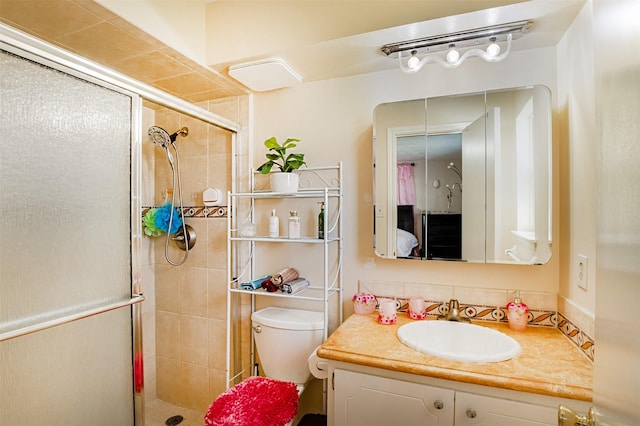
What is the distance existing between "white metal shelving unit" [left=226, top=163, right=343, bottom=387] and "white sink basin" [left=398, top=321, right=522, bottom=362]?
16.9 inches

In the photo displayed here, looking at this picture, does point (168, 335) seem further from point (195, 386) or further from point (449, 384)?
point (449, 384)

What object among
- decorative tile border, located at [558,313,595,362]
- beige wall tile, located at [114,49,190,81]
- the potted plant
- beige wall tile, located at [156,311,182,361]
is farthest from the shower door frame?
decorative tile border, located at [558,313,595,362]

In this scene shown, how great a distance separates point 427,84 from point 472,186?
566 millimetres

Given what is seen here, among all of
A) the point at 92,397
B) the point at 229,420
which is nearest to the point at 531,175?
the point at 229,420

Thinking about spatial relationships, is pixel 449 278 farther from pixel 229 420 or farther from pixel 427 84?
pixel 229 420

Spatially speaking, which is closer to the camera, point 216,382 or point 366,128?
point 366,128

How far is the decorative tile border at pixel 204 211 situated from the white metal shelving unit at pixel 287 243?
0.11 metres

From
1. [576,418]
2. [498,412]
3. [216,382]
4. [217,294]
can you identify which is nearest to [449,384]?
[498,412]

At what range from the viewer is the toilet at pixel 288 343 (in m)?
1.62

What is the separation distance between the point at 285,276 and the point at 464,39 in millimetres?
1409

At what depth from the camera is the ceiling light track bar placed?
1.29 meters

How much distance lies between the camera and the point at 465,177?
1.50m

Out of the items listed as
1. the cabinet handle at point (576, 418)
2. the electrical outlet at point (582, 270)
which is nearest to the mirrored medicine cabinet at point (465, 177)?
the electrical outlet at point (582, 270)

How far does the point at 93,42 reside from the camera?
4.58 feet
